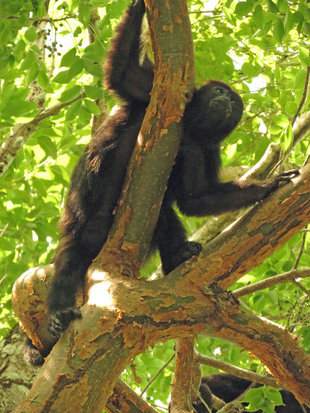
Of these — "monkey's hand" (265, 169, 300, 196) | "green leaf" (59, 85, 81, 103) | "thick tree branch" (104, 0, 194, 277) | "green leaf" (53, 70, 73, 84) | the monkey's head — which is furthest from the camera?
the monkey's head

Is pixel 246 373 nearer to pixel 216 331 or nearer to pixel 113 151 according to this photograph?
pixel 216 331

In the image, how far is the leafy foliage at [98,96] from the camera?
4250 millimetres

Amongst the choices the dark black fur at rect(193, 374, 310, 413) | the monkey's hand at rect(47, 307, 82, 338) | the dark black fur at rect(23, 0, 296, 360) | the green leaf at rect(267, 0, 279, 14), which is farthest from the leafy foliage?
the monkey's hand at rect(47, 307, 82, 338)

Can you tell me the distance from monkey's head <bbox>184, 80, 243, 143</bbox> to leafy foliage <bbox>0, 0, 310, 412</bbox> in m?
0.28

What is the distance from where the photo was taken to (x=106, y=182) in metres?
4.45

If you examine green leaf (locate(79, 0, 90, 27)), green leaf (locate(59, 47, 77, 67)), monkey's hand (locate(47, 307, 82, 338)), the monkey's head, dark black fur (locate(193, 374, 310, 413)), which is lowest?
dark black fur (locate(193, 374, 310, 413))

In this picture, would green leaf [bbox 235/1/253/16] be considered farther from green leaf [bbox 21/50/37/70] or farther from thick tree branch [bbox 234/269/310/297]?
thick tree branch [bbox 234/269/310/297]

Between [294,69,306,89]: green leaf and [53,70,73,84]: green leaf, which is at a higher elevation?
[53,70,73,84]: green leaf

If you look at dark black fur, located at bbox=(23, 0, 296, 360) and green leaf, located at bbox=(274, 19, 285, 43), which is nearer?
green leaf, located at bbox=(274, 19, 285, 43)

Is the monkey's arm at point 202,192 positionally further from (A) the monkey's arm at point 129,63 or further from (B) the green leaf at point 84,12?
(B) the green leaf at point 84,12

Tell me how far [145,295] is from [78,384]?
636 mm

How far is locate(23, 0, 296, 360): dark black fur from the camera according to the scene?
439cm

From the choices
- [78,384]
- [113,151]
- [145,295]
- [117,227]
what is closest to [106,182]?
[113,151]

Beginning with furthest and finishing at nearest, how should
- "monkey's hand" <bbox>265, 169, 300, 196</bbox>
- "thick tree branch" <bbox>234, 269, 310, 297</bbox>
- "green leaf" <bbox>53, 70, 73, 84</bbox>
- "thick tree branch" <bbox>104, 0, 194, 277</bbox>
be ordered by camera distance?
"green leaf" <bbox>53, 70, 73, 84</bbox> < "thick tree branch" <bbox>234, 269, 310, 297</bbox> < "monkey's hand" <bbox>265, 169, 300, 196</bbox> < "thick tree branch" <bbox>104, 0, 194, 277</bbox>
